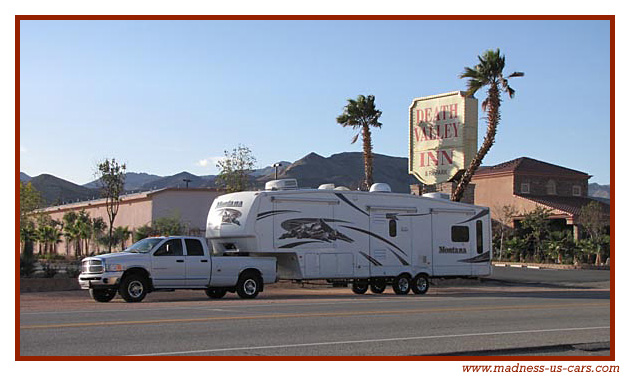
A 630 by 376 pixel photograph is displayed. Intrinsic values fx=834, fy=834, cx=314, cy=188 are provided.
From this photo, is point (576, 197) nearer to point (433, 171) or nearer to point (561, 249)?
point (561, 249)

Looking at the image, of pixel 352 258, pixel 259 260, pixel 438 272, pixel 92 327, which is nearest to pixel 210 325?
pixel 92 327

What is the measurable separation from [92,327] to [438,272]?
52.0 ft

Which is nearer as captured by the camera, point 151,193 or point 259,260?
point 259,260

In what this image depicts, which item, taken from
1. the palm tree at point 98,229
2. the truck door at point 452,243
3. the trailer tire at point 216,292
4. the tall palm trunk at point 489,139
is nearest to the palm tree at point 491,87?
the tall palm trunk at point 489,139

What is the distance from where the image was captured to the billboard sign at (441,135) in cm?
3656

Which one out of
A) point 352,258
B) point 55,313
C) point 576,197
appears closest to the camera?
point 55,313

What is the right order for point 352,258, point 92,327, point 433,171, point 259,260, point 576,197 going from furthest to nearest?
point 576,197, point 433,171, point 352,258, point 259,260, point 92,327

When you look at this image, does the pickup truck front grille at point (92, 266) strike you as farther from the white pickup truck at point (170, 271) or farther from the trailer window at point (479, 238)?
the trailer window at point (479, 238)

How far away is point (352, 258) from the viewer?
86.2ft

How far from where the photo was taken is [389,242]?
27219 mm

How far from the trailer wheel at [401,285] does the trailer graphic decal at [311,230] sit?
2.48m

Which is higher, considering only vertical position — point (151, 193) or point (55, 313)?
point (151, 193)

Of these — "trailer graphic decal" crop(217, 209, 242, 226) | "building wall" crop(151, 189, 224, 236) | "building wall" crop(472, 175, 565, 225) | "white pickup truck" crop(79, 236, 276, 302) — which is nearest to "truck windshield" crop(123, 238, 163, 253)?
"white pickup truck" crop(79, 236, 276, 302)

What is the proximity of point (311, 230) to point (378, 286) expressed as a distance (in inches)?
152
